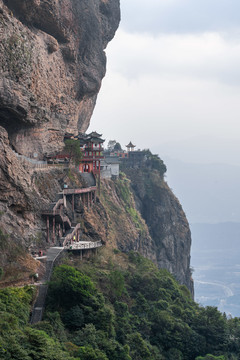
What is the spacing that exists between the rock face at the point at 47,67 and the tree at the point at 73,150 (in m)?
2.00

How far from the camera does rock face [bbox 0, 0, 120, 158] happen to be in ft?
127

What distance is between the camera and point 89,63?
61.3 m

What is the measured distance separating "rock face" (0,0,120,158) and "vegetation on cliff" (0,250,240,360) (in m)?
13.4

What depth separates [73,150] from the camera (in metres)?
54.0

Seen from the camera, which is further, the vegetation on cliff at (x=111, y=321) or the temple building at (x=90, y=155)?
the temple building at (x=90, y=155)

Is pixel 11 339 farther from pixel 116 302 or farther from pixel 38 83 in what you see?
pixel 38 83

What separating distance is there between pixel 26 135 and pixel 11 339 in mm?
25889

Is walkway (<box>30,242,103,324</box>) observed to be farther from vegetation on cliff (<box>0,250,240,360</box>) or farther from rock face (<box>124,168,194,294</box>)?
rock face (<box>124,168,194,294</box>)

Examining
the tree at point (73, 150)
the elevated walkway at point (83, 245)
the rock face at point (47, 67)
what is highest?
the rock face at point (47, 67)

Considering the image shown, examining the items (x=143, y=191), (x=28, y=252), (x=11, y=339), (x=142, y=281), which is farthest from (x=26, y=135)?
(x=143, y=191)

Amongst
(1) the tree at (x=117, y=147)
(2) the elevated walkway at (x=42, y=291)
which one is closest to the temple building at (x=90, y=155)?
(2) the elevated walkway at (x=42, y=291)

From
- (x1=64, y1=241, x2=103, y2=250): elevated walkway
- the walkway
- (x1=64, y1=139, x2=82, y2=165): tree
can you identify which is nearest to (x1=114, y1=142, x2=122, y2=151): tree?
(x1=64, y1=139, x2=82, y2=165): tree

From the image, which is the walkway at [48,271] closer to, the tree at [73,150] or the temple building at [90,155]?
the tree at [73,150]

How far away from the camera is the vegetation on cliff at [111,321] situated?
80.0 feet
